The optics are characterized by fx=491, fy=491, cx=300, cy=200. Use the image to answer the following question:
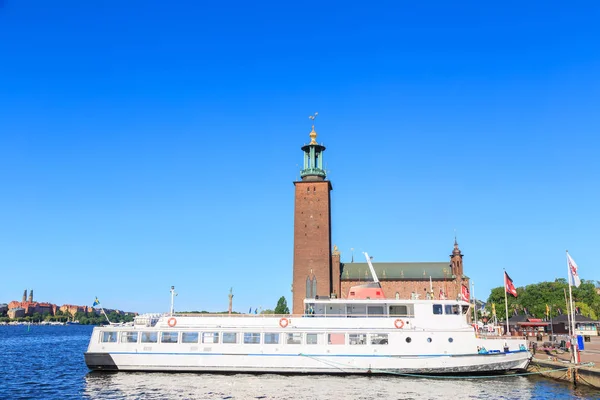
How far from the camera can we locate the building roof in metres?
89.7

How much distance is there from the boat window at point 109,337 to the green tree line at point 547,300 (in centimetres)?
9048

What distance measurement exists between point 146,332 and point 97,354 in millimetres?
4114

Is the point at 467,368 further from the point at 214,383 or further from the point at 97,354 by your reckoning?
the point at 97,354

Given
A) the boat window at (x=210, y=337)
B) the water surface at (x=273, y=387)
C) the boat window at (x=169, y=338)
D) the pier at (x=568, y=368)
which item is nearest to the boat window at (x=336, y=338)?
the water surface at (x=273, y=387)

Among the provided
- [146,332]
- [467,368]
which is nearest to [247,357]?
[146,332]

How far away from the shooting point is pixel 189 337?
1513 inches

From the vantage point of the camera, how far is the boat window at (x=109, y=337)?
39094mm

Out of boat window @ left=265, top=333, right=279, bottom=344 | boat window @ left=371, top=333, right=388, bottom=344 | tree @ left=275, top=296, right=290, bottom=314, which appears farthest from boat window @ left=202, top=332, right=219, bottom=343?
tree @ left=275, top=296, right=290, bottom=314

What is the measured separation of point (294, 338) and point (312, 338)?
1383mm

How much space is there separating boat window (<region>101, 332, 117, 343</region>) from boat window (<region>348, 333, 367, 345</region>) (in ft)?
61.1

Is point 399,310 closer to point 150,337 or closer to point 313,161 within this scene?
point 150,337

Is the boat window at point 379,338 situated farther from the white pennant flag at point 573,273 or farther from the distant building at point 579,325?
the distant building at point 579,325

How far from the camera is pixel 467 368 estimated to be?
36.0 m

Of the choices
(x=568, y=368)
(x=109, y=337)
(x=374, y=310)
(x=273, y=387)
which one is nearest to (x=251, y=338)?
(x=273, y=387)
